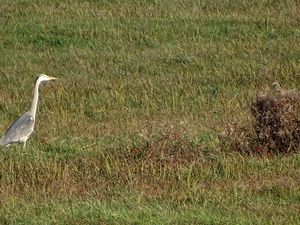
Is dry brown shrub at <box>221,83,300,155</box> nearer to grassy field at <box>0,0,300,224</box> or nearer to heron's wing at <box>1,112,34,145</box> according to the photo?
grassy field at <box>0,0,300,224</box>

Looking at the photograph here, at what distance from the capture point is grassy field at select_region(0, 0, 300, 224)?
10.0 meters

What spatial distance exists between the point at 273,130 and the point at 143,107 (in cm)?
385

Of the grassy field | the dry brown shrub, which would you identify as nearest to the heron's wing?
the grassy field

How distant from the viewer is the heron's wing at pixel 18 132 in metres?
13.1

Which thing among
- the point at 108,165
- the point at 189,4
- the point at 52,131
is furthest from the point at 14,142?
the point at 189,4

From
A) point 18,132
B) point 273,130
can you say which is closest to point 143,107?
point 18,132

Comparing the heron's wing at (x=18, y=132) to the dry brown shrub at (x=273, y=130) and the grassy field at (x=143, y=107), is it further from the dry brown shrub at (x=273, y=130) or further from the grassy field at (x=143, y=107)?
the dry brown shrub at (x=273, y=130)

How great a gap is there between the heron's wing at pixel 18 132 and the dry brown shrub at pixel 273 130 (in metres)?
2.46

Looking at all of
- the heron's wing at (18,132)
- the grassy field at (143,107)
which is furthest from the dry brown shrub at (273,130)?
the heron's wing at (18,132)

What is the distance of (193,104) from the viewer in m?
15.8

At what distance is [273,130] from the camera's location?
12250mm

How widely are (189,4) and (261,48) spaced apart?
3.83 metres

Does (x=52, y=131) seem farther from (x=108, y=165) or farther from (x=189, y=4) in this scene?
(x=189, y=4)

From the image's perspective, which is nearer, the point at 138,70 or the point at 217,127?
the point at 217,127
